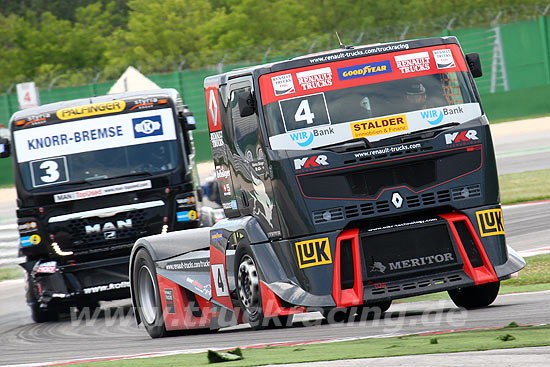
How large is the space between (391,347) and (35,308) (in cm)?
801

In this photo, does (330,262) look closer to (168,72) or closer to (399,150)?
(399,150)

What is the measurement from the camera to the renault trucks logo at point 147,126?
13.8 meters

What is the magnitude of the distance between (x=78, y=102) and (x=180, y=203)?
2032mm

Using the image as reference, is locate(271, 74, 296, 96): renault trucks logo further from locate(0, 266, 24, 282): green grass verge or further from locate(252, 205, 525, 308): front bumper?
locate(0, 266, 24, 282): green grass verge

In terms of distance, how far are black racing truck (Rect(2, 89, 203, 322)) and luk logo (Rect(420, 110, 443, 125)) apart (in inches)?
235

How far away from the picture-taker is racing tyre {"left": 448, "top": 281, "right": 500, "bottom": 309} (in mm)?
8836

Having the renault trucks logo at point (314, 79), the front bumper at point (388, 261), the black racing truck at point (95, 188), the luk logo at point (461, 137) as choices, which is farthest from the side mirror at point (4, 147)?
the luk logo at point (461, 137)

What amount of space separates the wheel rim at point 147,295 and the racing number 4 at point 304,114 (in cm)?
274

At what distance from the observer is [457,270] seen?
27.2 ft

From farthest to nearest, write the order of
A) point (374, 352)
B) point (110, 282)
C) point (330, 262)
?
point (110, 282) → point (330, 262) → point (374, 352)

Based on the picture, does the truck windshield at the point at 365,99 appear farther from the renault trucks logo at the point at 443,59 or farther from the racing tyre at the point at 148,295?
the racing tyre at the point at 148,295

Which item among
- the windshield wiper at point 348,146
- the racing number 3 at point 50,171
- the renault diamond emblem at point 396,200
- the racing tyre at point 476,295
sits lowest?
the racing tyre at point 476,295

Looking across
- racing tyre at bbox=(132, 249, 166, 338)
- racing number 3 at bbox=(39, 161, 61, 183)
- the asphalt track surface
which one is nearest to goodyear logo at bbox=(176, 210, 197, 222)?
the asphalt track surface

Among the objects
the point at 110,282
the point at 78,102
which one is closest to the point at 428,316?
the point at 110,282
